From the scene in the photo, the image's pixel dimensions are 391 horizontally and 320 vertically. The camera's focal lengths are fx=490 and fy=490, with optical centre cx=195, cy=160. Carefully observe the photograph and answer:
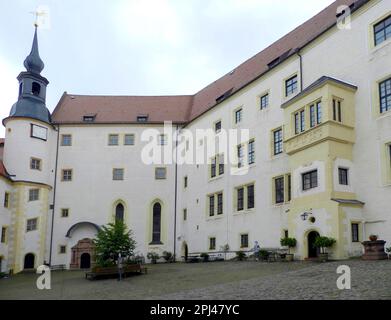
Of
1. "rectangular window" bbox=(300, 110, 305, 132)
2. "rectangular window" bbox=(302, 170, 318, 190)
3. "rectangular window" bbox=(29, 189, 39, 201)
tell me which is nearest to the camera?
"rectangular window" bbox=(302, 170, 318, 190)

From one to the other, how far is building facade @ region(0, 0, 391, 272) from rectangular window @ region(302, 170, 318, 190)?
0.09 meters

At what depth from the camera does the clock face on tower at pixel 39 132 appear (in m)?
42.3

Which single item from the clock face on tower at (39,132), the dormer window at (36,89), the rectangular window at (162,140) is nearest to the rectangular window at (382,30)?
the rectangular window at (162,140)

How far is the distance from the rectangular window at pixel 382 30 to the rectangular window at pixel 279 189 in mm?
9869

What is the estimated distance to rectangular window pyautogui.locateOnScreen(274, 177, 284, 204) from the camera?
3005cm

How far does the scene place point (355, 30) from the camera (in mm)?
26062

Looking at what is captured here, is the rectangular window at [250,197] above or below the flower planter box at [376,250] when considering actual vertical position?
above

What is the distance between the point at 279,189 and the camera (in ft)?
99.7

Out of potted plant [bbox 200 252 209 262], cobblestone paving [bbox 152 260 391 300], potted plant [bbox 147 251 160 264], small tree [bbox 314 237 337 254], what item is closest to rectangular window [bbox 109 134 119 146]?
potted plant [bbox 147 251 160 264]

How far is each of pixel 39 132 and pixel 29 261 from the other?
36.4 feet

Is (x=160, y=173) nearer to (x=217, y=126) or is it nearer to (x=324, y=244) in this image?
(x=217, y=126)

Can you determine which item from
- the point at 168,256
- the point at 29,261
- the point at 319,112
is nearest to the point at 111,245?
the point at 319,112

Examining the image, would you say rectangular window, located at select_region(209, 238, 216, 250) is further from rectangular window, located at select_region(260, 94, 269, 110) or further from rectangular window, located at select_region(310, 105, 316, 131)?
rectangular window, located at select_region(310, 105, 316, 131)

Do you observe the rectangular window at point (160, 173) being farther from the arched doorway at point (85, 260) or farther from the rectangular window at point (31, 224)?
the rectangular window at point (31, 224)
